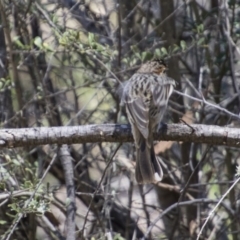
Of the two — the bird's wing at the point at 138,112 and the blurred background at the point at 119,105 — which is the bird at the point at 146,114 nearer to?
the bird's wing at the point at 138,112

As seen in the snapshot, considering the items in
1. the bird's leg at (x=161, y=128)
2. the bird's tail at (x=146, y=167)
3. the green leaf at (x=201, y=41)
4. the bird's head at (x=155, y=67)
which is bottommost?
the bird's tail at (x=146, y=167)

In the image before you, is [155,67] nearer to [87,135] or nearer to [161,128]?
[161,128]

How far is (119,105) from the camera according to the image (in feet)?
21.1

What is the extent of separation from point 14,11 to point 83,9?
836 millimetres

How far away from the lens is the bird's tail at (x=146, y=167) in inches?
201

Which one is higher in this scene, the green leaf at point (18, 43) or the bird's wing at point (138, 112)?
the green leaf at point (18, 43)

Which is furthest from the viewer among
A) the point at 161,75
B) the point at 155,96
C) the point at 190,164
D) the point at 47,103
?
the point at 190,164

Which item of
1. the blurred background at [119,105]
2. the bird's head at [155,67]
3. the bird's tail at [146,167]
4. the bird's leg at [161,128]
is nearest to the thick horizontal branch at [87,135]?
the bird's leg at [161,128]

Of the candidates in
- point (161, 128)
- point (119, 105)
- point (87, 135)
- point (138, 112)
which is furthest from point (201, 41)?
point (87, 135)

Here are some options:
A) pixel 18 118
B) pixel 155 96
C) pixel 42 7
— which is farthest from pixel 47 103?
pixel 155 96

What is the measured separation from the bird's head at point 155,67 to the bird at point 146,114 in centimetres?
12

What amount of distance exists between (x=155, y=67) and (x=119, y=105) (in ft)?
2.47

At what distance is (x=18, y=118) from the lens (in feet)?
20.8

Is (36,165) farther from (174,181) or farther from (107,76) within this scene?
(174,181)
